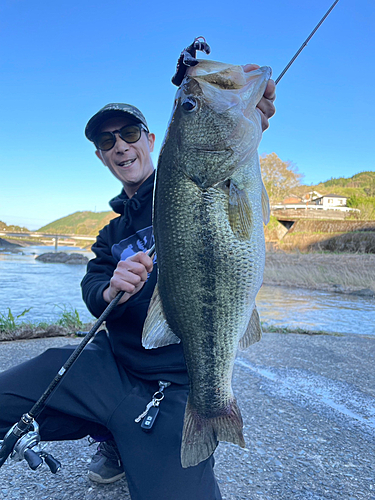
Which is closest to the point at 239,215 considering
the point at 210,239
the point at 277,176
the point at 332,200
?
the point at 210,239

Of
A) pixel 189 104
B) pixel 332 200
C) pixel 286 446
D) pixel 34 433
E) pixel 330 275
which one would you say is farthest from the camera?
pixel 332 200

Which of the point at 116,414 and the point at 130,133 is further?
the point at 130,133

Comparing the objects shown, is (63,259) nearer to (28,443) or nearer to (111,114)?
(111,114)

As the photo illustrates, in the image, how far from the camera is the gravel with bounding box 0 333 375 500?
1.93 meters

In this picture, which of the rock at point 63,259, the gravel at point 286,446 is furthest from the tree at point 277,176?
the gravel at point 286,446

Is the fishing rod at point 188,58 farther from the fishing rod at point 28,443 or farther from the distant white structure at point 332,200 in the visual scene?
the distant white structure at point 332,200

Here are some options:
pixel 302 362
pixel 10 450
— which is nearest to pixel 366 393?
pixel 302 362

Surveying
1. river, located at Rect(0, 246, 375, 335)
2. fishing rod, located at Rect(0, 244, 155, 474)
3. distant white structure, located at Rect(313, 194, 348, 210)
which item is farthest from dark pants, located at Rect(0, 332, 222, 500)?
distant white structure, located at Rect(313, 194, 348, 210)

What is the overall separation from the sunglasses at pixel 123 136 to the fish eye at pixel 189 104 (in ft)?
3.56

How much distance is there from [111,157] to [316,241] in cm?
3062

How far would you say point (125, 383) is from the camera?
2066 millimetres

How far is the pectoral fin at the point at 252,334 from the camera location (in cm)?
166

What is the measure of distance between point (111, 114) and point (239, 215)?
1.56 m

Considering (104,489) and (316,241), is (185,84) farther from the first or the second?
(316,241)
